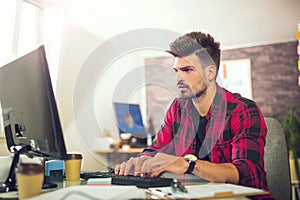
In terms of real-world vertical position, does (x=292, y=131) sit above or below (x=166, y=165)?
below

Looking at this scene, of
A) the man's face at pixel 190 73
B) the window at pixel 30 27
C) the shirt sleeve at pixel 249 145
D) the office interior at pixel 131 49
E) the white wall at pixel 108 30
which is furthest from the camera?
the white wall at pixel 108 30

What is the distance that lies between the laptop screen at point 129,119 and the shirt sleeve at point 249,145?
2501 millimetres

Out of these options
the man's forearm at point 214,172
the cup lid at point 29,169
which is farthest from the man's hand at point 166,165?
the cup lid at point 29,169

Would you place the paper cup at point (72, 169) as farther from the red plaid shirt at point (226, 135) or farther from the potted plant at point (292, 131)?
the potted plant at point (292, 131)

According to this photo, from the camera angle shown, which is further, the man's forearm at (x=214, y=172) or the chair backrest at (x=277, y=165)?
the chair backrest at (x=277, y=165)

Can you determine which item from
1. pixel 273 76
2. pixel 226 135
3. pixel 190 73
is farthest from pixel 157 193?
pixel 273 76

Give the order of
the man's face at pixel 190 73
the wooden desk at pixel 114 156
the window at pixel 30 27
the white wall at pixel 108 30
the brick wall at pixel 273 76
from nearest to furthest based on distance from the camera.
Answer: the man's face at pixel 190 73 < the window at pixel 30 27 < the white wall at pixel 108 30 < the wooden desk at pixel 114 156 < the brick wall at pixel 273 76

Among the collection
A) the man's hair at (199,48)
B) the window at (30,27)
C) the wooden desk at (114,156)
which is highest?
the window at (30,27)

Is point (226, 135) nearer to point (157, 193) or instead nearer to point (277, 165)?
point (277, 165)

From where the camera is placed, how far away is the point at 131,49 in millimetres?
4035

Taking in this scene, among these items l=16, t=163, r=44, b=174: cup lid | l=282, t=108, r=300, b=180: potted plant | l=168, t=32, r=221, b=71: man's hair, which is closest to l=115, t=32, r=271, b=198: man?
l=168, t=32, r=221, b=71: man's hair

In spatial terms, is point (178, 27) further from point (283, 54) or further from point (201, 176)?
point (201, 176)

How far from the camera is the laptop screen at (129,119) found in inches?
156

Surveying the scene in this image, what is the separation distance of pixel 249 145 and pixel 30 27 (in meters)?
2.23
